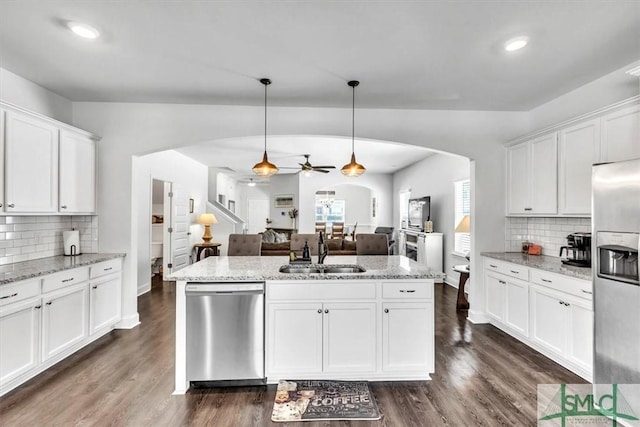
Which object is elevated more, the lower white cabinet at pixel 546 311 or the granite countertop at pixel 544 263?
the granite countertop at pixel 544 263

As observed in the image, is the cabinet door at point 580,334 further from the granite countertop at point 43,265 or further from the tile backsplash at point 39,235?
the tile backsplash at point 39,235

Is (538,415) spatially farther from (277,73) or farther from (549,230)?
(277,73)

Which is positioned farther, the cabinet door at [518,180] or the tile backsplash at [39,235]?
the cabinet door at [518,180]

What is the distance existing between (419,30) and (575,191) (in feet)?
7.59

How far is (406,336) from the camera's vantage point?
2.67 metres

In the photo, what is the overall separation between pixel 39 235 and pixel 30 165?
2.80 ft

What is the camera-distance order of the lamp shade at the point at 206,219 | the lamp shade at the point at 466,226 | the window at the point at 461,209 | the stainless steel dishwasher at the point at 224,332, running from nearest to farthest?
1. the stainless steel dishwasher at the point at 224,332
2. the lamp shade at the point at 466,226
3. the window at the point at 461,209
4. the lamp shade at the point at 206,219

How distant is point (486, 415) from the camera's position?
90.0 inches

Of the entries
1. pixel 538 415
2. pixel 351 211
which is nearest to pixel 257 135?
pixel 538 415

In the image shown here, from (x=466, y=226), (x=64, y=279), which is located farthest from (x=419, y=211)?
(x=64, y=279)

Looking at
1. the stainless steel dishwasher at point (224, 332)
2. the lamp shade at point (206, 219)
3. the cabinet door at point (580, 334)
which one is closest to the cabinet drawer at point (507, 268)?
the cabinet door at point (580, 334)

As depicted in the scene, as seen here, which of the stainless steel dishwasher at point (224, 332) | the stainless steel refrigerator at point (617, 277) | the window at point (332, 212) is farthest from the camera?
the window at point (332, 212)

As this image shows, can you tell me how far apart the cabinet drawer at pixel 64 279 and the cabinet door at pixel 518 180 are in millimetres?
5017

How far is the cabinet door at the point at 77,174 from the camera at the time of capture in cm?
347
